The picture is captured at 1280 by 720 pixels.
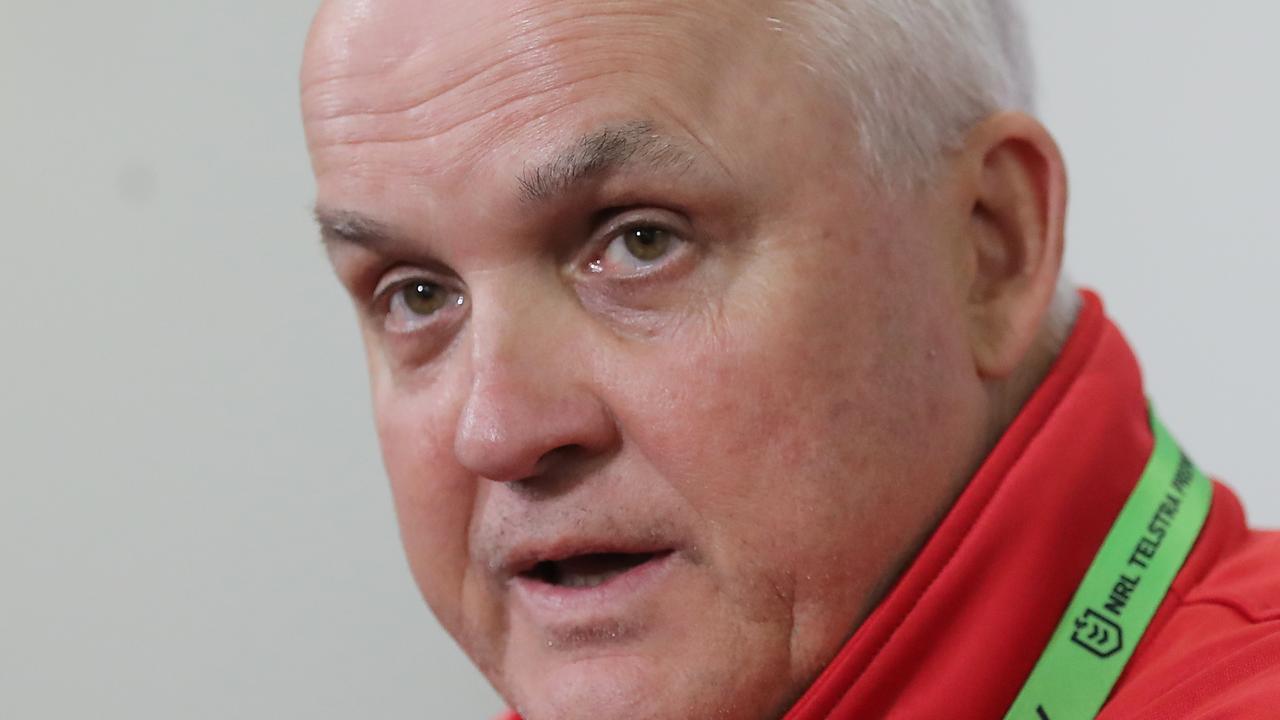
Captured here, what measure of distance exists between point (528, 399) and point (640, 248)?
15cm

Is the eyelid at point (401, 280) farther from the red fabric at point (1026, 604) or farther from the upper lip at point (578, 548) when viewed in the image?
the red fabric at point (1026, 604)

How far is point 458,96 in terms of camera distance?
1135mm

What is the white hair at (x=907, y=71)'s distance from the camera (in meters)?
1.13

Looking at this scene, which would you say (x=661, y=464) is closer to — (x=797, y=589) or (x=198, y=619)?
(x=797, y=589)

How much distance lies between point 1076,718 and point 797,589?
225 mm

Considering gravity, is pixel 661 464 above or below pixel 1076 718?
above

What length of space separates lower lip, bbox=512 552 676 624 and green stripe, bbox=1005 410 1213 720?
29 centimetres

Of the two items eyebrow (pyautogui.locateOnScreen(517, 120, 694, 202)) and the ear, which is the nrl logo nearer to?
the ear

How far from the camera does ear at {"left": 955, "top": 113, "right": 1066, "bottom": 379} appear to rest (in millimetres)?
1209

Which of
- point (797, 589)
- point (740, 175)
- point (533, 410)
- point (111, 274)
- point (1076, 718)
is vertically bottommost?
point (1076, 718)

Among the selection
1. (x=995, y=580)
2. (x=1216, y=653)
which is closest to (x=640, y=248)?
(x=995, y=580)

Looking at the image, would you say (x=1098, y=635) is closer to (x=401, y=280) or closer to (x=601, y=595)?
(x=601, y=595)

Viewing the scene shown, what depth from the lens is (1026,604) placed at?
1.13 m

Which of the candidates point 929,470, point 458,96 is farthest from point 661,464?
point 458,96
